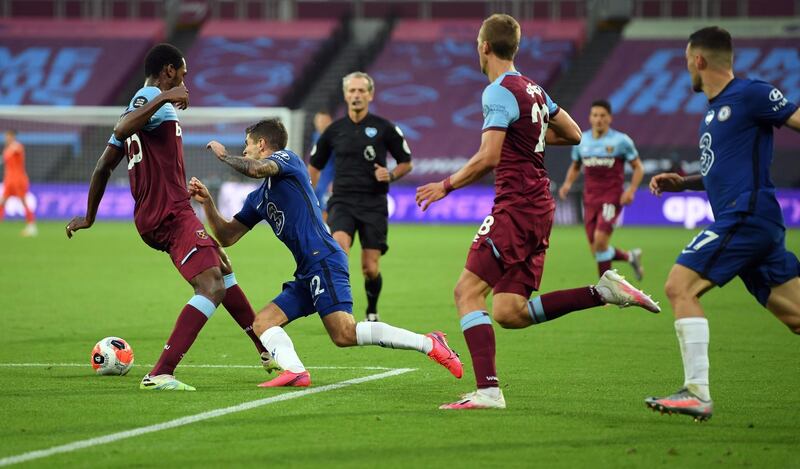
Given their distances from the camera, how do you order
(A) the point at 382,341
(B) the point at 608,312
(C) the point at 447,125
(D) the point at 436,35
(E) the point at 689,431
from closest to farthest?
(E) the point at 689,431, (A) the point at 382,341, (B) the point at 608,312, (C) the point at 447,125, (D) the point at 436,35

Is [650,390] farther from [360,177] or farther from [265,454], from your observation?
[360,177]

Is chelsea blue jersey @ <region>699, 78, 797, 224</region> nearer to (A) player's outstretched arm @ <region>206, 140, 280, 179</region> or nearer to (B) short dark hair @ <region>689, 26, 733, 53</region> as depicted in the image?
(B) short dark hair @ <region>689, 26, 733, 53</region>

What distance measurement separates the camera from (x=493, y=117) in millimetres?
7414

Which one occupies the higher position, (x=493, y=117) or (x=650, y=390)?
(x=493, y=117)

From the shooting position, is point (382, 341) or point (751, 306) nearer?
point (382, 341)

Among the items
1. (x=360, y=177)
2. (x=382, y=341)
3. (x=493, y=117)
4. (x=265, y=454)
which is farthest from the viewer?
(x=360, y=177)

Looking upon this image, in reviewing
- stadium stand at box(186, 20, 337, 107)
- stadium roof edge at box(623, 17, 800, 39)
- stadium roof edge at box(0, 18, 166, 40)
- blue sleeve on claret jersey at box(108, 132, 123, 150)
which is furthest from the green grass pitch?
stadium roof edge at box(0, 18, 166, 40)

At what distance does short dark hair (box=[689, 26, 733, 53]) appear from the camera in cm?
710

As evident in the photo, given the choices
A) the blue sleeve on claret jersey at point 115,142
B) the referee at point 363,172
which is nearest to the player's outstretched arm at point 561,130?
the blue sleeve on claret jersey at point 115,142

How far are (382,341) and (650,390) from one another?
1903 mm

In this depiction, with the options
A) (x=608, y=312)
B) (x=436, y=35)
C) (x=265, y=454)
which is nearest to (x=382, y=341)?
(x=265, y=454)

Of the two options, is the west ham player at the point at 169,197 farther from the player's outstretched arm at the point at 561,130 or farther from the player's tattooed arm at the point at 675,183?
the player's tattooed arm at the point at 675,183

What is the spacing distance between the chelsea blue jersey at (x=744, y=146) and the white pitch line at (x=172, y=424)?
3023 millimetres

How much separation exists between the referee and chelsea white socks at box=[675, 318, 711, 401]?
19.7ft
